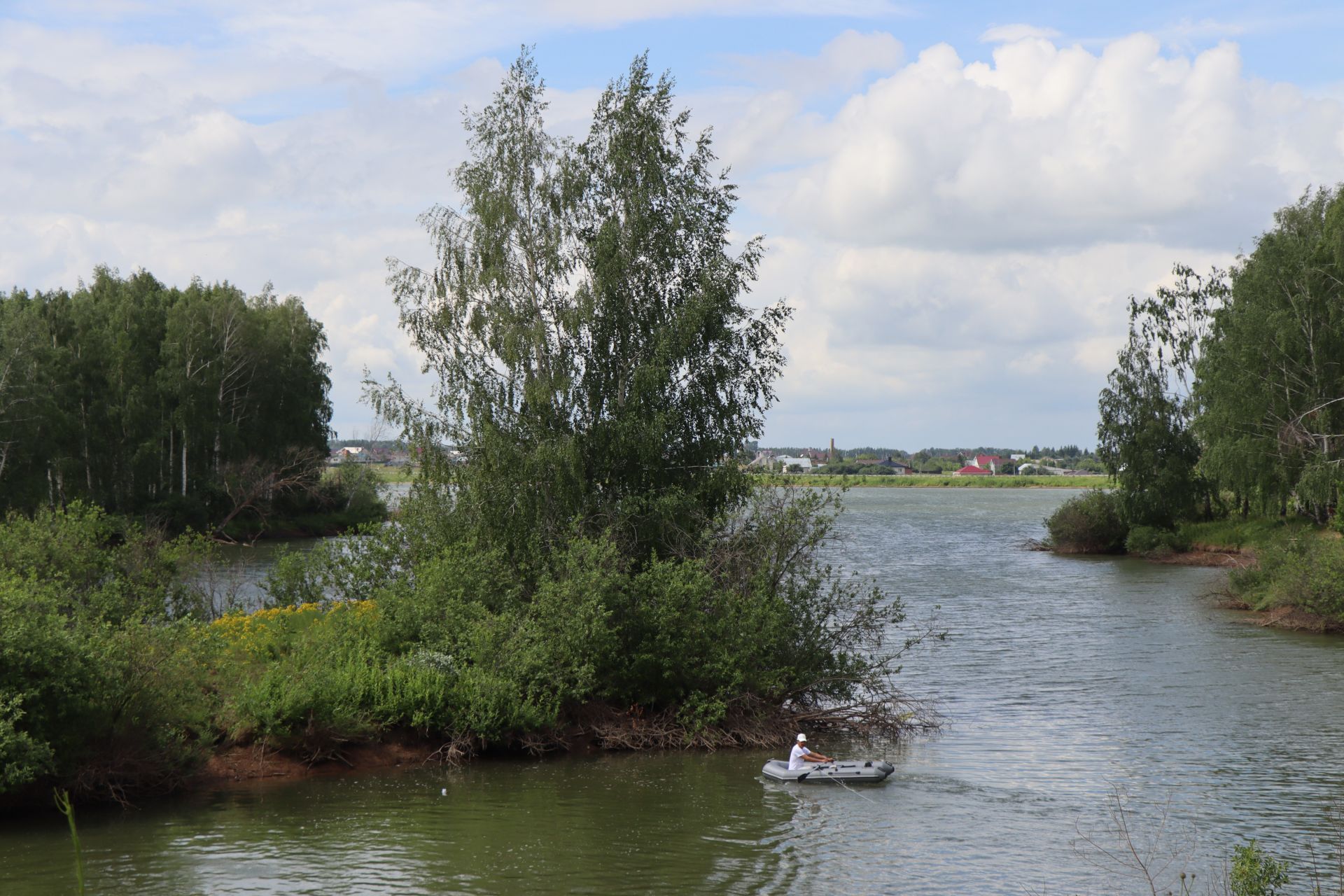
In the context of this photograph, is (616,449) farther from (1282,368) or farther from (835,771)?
(1282,368)

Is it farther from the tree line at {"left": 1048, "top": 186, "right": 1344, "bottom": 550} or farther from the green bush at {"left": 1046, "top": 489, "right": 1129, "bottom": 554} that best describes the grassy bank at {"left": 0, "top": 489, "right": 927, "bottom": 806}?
the green bush at {"left": 1046, "top": 489, "right": 1129, "bottom": 554}

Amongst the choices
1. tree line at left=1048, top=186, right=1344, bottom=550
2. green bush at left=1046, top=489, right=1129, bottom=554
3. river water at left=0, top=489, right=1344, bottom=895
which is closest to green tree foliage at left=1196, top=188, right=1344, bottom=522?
tree line at left=1048, top=186, right=1344, bottom=550

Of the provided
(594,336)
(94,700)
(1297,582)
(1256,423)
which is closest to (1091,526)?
(1256,423)

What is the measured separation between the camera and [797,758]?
20234mm

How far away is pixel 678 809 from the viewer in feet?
61.7

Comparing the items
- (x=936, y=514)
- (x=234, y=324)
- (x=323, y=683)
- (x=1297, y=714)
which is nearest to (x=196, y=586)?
(x=323, y=683)

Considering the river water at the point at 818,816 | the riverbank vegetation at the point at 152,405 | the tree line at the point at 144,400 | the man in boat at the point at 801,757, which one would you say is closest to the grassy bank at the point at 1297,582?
the river water at the point at 818,816

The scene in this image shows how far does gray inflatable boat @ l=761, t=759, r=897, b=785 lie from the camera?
65.3ft

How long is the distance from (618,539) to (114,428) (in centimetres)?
4904

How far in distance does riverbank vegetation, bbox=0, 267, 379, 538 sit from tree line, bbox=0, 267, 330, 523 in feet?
0.25

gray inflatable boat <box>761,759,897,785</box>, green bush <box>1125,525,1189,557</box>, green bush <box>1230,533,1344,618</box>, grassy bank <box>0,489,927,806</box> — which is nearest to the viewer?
grassy bank <box>0,489,927,806</box>

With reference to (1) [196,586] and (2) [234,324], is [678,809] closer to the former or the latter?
(1) [196,586]

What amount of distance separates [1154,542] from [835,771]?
5152cm

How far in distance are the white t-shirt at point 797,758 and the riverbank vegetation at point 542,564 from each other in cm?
191
